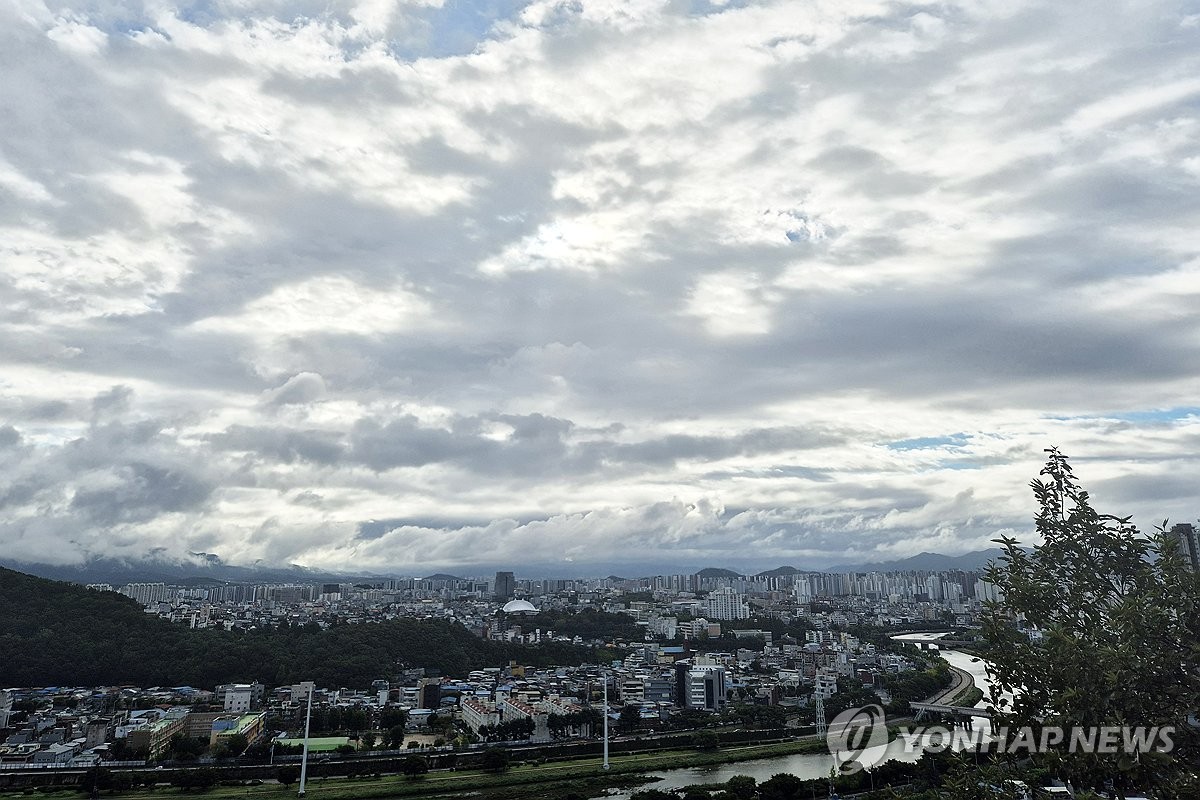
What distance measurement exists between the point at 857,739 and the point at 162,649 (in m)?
24.9

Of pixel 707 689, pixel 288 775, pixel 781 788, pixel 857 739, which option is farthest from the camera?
pixel 707 689

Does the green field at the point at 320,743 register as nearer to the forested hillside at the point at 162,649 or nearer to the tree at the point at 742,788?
the forested hillside at the point at 162,649

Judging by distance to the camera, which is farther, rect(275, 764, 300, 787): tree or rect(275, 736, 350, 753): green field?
rect(275, 736, 350, 753): green field

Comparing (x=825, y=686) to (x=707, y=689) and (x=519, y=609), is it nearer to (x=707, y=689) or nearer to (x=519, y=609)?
(x=707, y=689)

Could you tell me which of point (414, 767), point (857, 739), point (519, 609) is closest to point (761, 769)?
point (857, 739)

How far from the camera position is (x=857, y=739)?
19.2 m

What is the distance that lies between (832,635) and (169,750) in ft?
133

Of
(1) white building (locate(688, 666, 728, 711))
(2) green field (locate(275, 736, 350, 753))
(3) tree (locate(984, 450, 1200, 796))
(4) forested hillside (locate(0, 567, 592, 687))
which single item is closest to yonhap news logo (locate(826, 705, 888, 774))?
(1) white building (locate(688, 666, 728, 711))

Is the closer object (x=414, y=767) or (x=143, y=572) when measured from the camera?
(x=414, y=767)

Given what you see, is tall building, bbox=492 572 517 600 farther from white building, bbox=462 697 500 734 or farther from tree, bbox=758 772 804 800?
tree, bbox=758 772 804 800

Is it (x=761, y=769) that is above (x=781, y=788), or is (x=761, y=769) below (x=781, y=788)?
below

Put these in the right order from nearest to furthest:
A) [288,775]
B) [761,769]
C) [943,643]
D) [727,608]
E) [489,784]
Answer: [489,784] → [288,775] → [761,769] → [943,643] → [727,608]

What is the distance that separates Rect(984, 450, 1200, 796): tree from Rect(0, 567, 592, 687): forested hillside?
1198 inches

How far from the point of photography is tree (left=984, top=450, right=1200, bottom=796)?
251 cm
